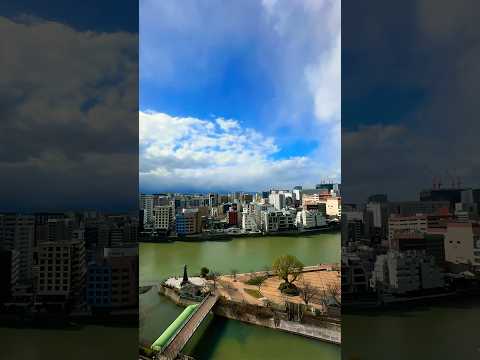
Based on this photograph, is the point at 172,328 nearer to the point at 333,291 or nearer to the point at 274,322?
the point at 274,322

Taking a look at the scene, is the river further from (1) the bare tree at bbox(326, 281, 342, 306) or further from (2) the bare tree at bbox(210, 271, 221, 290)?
(1) the bare tree at bbox(326, 281, 342, 306)

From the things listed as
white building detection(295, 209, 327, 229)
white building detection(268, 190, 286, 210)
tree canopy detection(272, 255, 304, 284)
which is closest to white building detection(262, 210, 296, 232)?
white building detection(268, 190, 286, 210)

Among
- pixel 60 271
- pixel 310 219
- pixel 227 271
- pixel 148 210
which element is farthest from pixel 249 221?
pixel 60 271

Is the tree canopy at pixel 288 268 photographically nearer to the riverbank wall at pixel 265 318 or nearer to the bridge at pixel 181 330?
the riverbank wall at pixel 265 318

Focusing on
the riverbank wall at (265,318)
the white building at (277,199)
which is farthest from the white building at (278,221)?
the riverbank wall at (265,318)

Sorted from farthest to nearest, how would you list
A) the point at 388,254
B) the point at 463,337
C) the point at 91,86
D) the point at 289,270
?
1. the point at 289,270
2. the point at 388,254
3. the point at 463,337
4. the point at 91,86

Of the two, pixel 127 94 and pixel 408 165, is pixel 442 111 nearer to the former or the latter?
pixel 408 165

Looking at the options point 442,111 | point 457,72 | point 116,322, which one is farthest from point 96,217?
point 457,72
